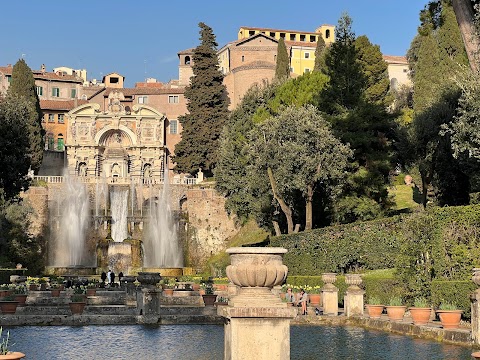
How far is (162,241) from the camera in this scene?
200 feet

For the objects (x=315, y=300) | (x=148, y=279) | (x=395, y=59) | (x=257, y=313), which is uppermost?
(x=395, y=59)

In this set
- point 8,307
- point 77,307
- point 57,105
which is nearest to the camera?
point 8,307

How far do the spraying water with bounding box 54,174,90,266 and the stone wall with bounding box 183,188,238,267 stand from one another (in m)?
8.00

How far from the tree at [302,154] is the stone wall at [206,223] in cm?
2041

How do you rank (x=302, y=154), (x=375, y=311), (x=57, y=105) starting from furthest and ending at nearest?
(x=57, y=105) < (x=302, y=154) < (x=375, y=311)

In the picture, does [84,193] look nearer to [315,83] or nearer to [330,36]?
[315,83]

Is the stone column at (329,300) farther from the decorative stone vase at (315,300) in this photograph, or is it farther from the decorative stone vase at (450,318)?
the decorative stone vase at (450,318)

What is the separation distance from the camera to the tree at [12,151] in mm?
44000

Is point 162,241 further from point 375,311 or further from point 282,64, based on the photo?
point 375,311

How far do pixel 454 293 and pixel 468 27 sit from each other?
7.51m

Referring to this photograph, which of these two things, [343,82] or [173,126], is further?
[173,126]

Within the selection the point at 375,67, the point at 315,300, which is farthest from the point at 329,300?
the point at 375,67

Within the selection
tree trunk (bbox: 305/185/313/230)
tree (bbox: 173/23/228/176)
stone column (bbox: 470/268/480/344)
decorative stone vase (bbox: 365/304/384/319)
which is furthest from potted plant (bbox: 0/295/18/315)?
tree (bbox: 173/23/228/176)

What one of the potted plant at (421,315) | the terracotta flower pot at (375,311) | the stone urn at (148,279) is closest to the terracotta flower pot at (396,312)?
the terracotta flower pot at (375,311)
